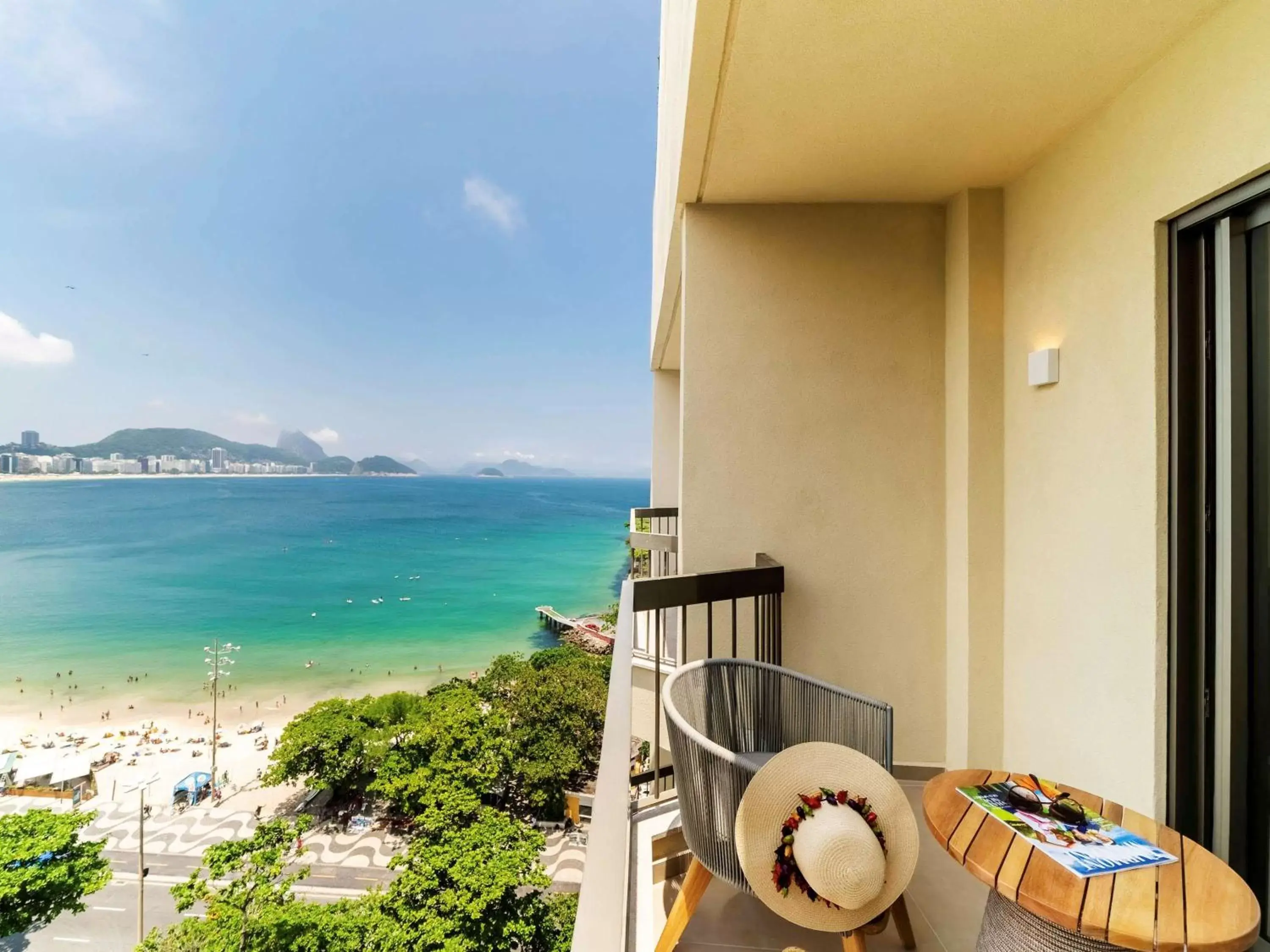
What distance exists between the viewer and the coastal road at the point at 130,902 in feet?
Result: 39.9

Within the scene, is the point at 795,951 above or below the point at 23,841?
above

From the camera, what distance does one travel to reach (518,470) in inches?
2400

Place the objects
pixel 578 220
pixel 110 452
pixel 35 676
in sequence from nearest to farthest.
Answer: pixel 35 676 < pixel 110 452 < pixel 578 220

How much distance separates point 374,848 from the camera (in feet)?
48.6

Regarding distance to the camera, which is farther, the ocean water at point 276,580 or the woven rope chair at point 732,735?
the ocean water at point 276,580

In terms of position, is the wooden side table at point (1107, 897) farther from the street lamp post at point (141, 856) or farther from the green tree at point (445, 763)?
the street lamp post at point (141, 856)

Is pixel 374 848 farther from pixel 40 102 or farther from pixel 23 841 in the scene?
pixel 40 102

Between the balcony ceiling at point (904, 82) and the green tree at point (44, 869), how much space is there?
1725 centimetres

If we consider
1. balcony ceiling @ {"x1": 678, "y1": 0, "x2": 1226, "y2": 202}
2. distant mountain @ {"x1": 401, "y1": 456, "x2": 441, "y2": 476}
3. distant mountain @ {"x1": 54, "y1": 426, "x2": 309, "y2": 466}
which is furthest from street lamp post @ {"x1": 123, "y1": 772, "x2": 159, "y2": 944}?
distant mountain @ {"x1": 54, "y1": 426, "x2": 309, "y2": 466}

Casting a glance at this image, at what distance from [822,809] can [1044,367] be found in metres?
1.74

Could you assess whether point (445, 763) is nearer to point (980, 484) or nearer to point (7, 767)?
point (7, 767)

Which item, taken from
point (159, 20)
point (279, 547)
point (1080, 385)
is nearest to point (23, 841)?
point (1080, 385)

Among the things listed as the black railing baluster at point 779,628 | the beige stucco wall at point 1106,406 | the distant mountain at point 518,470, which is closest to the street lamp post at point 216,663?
the black railing baluster at point 779,628

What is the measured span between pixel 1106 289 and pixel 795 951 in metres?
2.02
